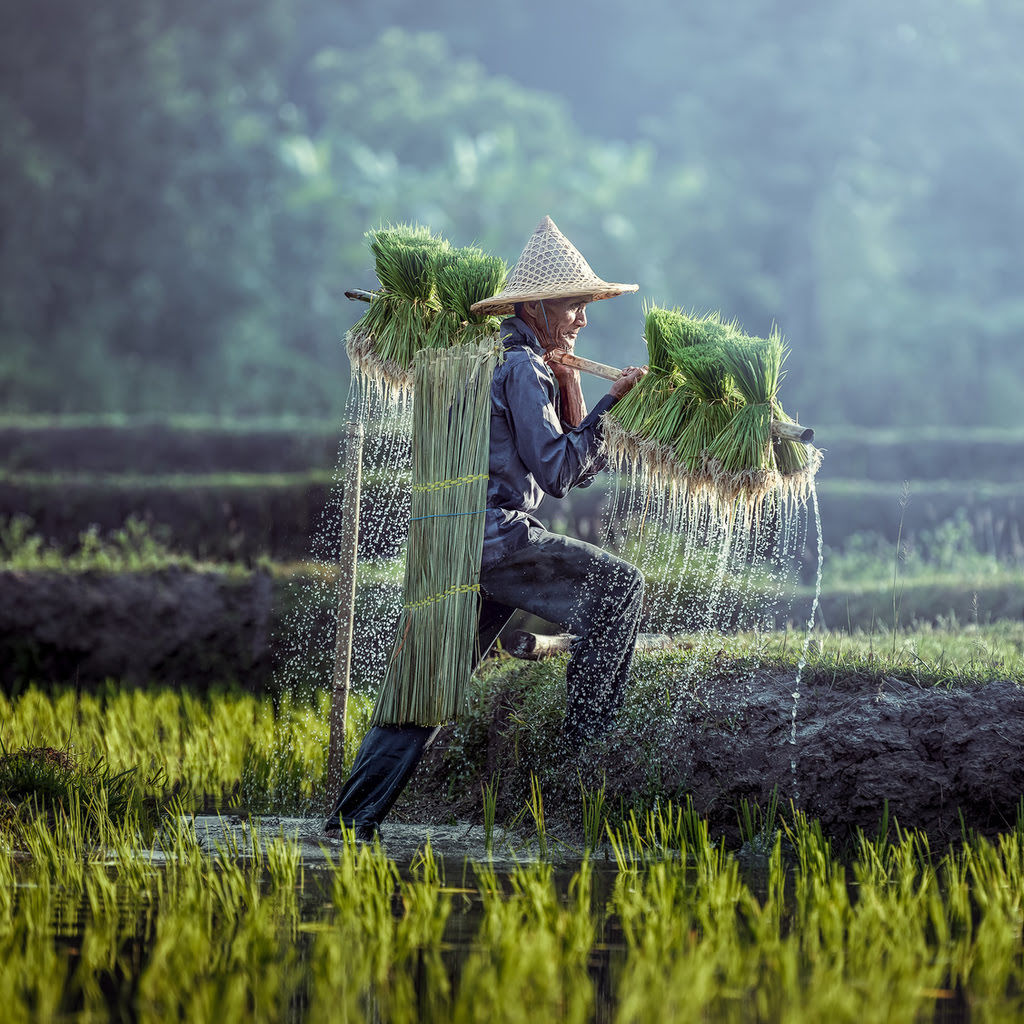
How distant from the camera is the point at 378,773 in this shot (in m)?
3.74

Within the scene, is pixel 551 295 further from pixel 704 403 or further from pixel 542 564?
pixel 542 564

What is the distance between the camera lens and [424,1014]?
2.19 metres

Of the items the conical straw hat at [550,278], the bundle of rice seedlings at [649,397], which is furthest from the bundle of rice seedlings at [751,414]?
the conical straw hat at [550,278]

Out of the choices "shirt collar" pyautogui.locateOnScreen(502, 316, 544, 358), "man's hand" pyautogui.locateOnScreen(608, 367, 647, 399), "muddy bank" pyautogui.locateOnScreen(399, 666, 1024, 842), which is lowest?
"muddy bank" pyautogui.locateOnScreen(399, 666, 1024, 842)

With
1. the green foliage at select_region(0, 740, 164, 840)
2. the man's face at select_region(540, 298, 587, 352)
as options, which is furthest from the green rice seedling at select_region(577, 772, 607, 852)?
the man's face at select_region(540, 298, 587, 352)

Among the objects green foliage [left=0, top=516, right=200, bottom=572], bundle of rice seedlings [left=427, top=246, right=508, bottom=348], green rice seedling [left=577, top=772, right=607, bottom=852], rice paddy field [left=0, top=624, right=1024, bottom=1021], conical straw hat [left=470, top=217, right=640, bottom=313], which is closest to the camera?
rice paddy field [left=0, top=624, right=1024, bottom=1021]

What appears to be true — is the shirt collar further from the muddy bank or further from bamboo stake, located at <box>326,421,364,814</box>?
the muddy bank

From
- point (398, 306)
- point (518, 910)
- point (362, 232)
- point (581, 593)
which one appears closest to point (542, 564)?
point (581, 593)

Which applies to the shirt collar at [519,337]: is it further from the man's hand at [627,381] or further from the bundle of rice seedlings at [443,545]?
the man's hand at [627,381]

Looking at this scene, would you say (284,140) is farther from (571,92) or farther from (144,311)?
(571,92)

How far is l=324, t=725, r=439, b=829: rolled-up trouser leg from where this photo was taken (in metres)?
3.71

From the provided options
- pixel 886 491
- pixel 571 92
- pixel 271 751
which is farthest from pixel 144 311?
pixel 271 751

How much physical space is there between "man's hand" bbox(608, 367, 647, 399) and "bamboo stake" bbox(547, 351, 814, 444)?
0.04 m

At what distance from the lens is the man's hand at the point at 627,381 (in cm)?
381
